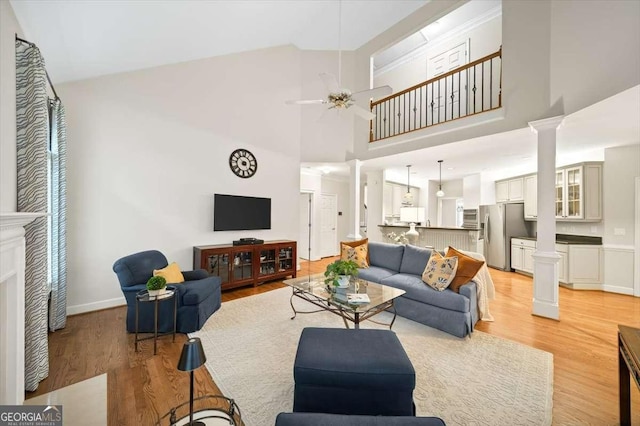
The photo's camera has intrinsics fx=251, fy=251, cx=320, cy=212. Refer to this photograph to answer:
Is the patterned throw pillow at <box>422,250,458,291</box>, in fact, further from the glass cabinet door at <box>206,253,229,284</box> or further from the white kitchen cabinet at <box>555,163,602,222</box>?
the white kitchen cabinet at <box>555,163,602,222</box>

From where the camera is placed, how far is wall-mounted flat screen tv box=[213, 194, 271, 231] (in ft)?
14.6

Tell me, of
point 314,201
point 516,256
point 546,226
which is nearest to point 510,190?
point 516,256

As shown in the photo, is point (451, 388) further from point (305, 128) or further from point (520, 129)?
point (305, 128)

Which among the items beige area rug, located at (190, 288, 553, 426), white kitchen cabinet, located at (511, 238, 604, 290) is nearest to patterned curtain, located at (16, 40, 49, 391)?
beige area rug, located at (190, 288, 553, 426)

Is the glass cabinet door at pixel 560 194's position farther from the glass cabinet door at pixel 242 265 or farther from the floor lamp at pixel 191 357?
the floor lamp at pixel 191 357

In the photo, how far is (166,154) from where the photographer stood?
392cm

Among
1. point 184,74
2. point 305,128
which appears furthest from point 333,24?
point 184,74

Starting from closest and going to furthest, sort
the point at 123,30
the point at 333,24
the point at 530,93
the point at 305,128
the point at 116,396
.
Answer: the point at 116,396, the point at 123,30, the point at 530,93, the point at 333,24, the point at 305,128

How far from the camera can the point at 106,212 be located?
344 cm

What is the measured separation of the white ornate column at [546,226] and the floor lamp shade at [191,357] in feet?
13.0

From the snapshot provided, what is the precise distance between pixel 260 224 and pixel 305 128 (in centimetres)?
240

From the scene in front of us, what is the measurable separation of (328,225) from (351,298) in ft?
16.9

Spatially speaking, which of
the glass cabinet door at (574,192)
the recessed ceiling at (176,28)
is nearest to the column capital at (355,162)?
the recessed ceiling at (176,28)

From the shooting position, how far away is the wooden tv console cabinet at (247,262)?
4.08 meters
